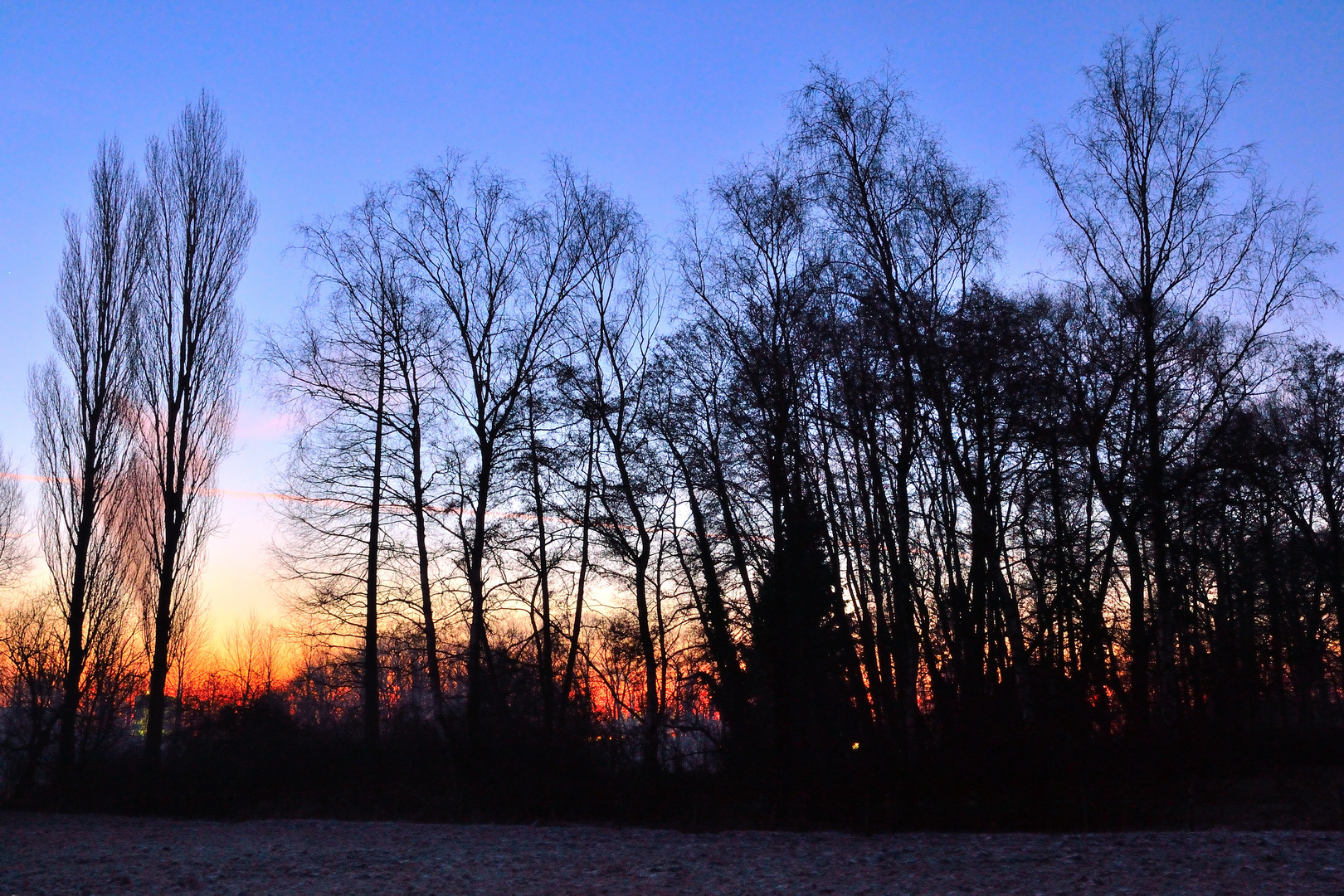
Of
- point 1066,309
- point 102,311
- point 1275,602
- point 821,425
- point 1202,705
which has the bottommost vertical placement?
point 1202,705

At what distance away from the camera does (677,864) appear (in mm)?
13328

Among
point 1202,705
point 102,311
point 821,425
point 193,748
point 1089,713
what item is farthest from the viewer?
point 102,311

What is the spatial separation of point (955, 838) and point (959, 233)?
11587 mm

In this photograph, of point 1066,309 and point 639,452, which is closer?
point 1066,309

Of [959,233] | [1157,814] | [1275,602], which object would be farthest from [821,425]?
[1275,602]

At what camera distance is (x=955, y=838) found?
1445 cm

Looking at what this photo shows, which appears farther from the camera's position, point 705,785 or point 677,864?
point 705,785

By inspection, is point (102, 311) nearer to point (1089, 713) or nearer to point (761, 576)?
point (761, 576)

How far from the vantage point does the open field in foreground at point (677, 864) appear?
35.9 ft

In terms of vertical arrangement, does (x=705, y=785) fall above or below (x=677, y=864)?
above

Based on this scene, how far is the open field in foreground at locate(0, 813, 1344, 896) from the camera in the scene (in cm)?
1095

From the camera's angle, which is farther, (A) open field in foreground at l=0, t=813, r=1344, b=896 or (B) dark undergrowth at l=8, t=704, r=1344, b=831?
(B) dark undergrowth at l=8, t=704, r=1344, b=831

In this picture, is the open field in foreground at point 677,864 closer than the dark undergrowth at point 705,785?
Yes

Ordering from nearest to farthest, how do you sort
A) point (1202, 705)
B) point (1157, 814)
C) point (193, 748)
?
point (1157, 814) → point (1202, 705) → point (193, 748)
